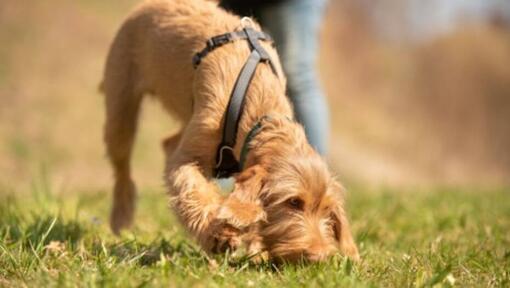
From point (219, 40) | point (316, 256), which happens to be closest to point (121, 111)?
point (219, 40)

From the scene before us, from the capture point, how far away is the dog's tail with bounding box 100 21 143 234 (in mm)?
4391

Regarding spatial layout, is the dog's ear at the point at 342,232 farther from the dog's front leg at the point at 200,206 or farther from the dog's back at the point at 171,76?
the dog's back at the point at 171,76

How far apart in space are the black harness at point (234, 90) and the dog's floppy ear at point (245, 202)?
1.08 ft

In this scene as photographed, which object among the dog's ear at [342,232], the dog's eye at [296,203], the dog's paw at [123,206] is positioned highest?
the dog's eye at [296,203]

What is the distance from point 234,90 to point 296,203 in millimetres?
732

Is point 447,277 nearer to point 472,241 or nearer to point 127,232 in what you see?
point 472,241

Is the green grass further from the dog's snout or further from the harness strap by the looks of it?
the harness strap

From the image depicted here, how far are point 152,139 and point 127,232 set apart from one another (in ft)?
30.5

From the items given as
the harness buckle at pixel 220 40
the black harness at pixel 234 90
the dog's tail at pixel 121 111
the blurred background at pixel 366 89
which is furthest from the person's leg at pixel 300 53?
the blurred background at pixel 366 89

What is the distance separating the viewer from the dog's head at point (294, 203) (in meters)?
2.91

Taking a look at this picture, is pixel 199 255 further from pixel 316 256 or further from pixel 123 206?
pixel 123 206

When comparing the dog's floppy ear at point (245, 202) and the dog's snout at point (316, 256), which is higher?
the dog's floppy ear at point (245, 202)

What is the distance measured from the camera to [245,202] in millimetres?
2910

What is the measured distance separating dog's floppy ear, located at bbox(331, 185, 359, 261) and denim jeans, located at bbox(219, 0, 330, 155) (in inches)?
43.8
